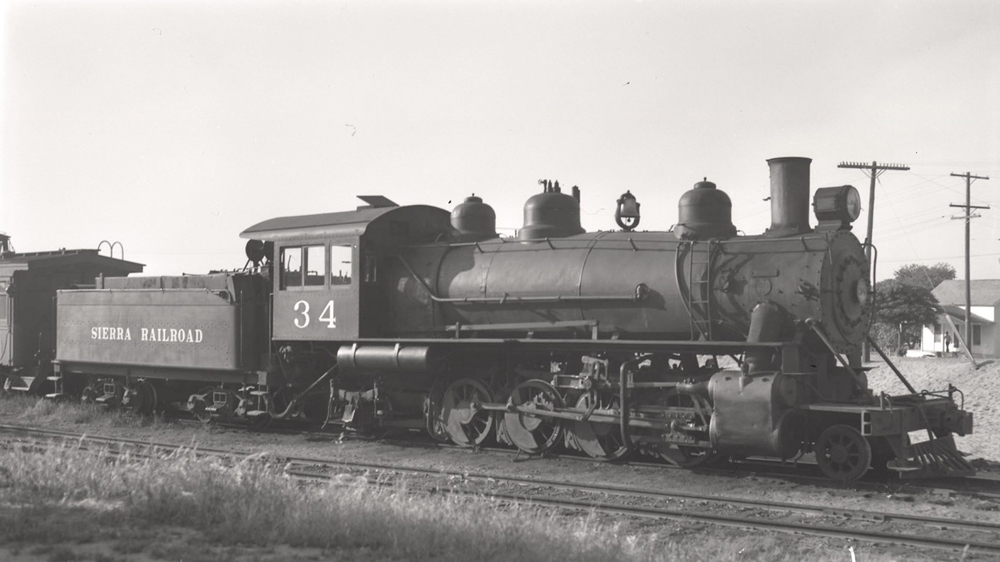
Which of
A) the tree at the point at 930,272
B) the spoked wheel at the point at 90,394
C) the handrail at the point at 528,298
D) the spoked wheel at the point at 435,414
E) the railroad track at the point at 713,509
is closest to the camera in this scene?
the railroad track at the point at 713,509

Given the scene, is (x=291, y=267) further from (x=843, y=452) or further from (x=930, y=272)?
(x=930, y=272)

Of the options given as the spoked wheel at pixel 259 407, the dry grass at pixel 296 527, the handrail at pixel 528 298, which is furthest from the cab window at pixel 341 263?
the dry grass at pixel 296 527

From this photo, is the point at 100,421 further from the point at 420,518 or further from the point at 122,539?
the point at 420,518

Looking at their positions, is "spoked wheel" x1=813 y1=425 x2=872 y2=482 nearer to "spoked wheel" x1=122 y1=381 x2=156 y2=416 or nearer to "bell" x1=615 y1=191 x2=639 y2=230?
"bell" x1=615 y1=191 x2=639 y2=230

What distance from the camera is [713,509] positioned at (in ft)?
31.1

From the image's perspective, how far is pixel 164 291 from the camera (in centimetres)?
1691

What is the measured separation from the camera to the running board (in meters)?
10.4

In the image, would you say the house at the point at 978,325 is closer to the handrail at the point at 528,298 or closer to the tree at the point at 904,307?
the tree at the point at 904,307

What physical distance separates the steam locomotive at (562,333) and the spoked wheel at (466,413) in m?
0.03

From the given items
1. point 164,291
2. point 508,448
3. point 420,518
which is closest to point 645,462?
point 508,448

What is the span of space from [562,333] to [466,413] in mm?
1975

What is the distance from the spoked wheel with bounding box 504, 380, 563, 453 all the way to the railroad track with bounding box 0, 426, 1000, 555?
156 centimetres

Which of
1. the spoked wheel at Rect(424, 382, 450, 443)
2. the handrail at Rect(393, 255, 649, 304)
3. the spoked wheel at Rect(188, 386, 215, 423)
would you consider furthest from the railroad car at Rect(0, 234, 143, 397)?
the spoked wheel at Rect(424, 382, 450, 443)

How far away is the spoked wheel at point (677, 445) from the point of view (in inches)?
452
